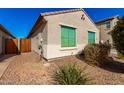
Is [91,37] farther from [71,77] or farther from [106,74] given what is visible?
[71,77]

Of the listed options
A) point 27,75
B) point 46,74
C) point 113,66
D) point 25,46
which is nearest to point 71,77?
point 46,74

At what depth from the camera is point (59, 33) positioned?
8836 millimetres

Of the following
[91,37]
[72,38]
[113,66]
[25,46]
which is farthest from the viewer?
[25,46]

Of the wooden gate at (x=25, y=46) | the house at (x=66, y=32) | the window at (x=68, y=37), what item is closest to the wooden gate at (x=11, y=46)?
the wooden gate at (x=25, y=46)

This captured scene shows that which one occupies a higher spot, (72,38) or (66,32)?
(66,32)

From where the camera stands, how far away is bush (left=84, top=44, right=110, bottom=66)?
8015 millimetres

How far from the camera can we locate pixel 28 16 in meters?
6.90

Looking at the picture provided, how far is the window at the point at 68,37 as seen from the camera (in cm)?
890

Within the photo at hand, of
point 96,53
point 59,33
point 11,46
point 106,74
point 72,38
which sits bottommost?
point 106,74

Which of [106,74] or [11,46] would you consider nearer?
[106,74]

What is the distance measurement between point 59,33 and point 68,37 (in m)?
0.62

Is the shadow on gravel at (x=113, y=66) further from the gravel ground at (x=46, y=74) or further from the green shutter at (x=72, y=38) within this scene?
the green shutter at (x=72, y=38)

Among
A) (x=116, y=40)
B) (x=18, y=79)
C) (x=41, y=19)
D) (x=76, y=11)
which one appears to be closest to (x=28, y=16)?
(x=41, y=19)

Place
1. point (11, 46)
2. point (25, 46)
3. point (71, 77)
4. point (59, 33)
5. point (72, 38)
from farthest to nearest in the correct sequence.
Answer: point (11, 46), point (25, 46), point (72, 38), point (59, 33), point (71, 77)
